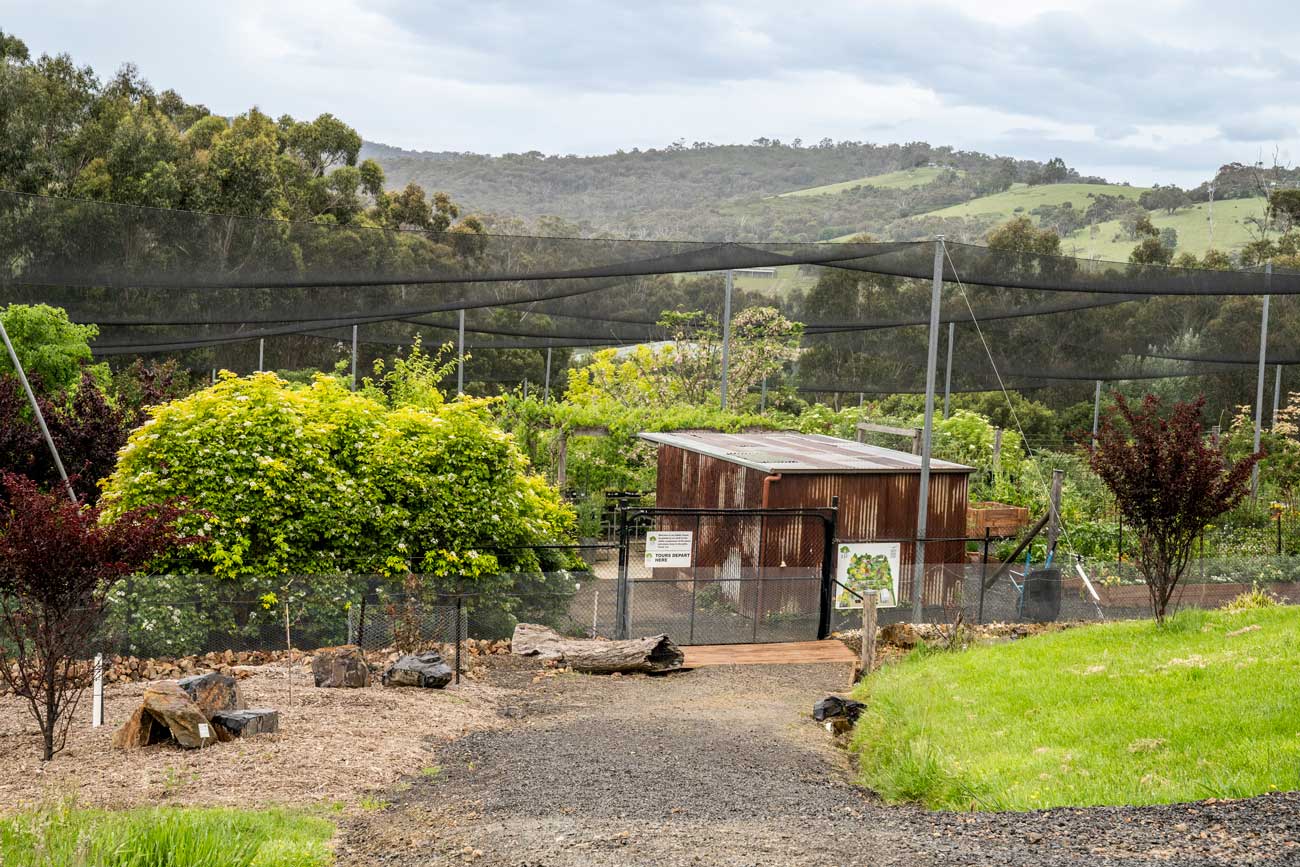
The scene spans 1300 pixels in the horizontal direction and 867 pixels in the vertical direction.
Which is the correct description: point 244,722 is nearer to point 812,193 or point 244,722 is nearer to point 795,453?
point 795,453

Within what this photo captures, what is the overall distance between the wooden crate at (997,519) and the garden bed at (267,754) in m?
11.1

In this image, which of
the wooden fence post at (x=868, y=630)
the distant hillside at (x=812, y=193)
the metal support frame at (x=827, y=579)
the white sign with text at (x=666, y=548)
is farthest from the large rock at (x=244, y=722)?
the distant hillside at (x=812, y=193)

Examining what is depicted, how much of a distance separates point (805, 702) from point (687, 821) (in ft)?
16.6

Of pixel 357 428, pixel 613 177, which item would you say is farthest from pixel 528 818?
pixel 613 177

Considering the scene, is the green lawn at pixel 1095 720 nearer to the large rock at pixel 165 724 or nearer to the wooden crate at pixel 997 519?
the large rock at pixel 165 724

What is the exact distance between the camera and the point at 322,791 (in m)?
7.44

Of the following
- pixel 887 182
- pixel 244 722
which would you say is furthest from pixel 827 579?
pixel 887 182

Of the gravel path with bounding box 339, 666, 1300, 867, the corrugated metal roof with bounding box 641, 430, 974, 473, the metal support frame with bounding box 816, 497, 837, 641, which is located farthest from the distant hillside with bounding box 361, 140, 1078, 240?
the gravel path with bounding box 339, 666, 1300, 867

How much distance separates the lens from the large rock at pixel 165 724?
26.9ft

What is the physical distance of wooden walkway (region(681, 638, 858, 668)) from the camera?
13539 mm

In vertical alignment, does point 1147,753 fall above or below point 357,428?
below

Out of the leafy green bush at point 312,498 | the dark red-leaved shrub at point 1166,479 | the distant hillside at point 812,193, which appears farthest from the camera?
the distant hillside at point 812,193

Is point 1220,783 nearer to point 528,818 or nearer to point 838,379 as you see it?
point 528,818

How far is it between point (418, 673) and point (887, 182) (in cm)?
12080
